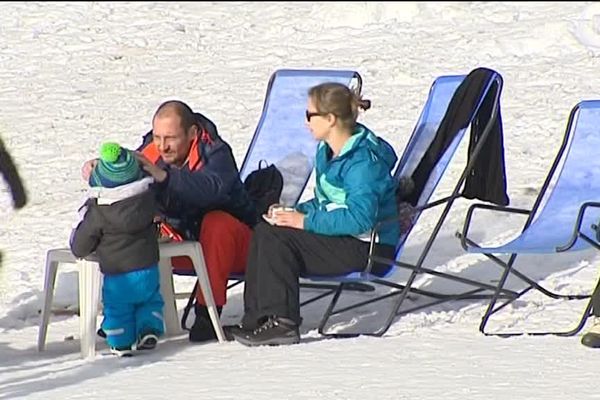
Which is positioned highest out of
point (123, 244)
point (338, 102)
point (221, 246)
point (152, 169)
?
point (338, 102)

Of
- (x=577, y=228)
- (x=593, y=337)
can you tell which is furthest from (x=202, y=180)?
(x=593, y=337)

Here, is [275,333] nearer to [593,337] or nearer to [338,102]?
[338,102]

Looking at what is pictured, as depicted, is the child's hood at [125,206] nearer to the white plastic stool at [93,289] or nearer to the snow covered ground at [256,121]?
the white plastic stool at [93,289]

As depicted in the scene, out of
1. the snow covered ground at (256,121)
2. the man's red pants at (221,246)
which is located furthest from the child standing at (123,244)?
the man's red pants at (221,246)

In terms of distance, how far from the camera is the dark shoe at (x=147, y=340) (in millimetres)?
6116

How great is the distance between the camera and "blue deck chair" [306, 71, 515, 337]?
6492mm

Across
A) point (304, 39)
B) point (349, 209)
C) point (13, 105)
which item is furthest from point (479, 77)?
point (304, 39)

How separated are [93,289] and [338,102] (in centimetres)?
125

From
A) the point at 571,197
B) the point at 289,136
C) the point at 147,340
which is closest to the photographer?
the point at 147,340

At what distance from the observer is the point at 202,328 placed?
6.41 meters

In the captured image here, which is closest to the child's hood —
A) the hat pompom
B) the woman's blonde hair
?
the hat pompom

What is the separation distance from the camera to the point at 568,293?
716 cm

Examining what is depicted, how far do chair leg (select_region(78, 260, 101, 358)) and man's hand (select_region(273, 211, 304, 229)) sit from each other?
2.54 ft

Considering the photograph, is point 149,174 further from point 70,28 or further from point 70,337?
point 70,28
